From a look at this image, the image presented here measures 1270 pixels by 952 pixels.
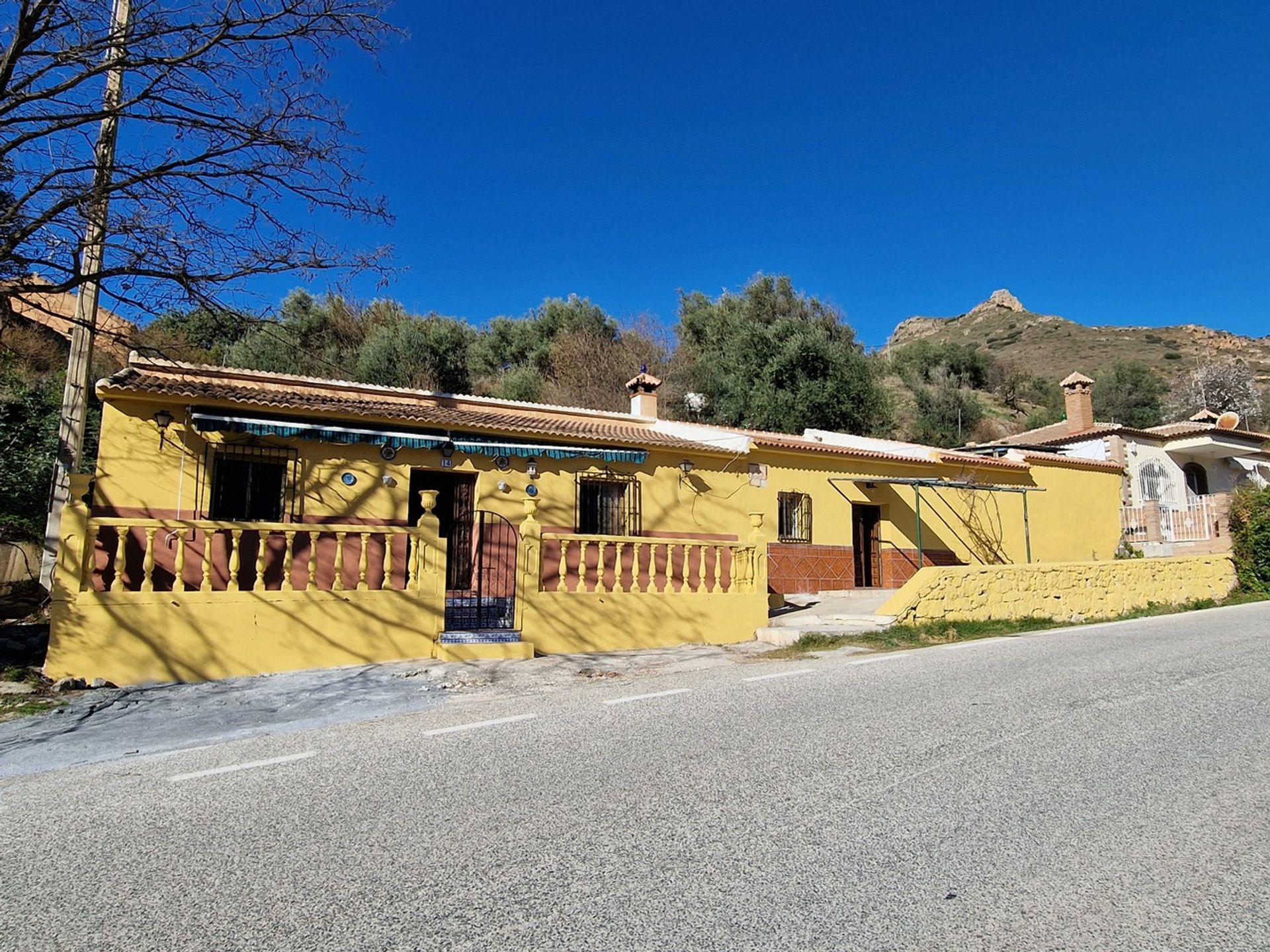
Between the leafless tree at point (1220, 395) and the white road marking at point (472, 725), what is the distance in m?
42.8

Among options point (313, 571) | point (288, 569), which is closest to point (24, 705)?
point (288, 569)

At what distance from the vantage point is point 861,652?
930 centimetres

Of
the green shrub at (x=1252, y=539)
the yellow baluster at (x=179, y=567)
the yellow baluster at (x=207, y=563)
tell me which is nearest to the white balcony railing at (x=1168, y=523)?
the green shrub at (x=1252, y=539)

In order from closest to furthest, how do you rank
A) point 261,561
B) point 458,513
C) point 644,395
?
point 261,561
point 458,513
point 644,395

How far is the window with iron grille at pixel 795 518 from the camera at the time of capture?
16016 mm

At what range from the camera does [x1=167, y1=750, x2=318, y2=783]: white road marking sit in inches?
175

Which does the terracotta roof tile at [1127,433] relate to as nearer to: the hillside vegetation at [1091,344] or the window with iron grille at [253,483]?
the window with iron grille at [253,483]

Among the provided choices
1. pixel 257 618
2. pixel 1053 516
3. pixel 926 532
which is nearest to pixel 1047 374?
pixel 1053 516

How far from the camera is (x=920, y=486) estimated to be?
17.3 m

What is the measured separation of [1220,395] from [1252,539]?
2576cm

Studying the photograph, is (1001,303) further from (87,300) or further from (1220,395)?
(87,300)

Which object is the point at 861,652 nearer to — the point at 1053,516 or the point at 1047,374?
the point at 1053,516

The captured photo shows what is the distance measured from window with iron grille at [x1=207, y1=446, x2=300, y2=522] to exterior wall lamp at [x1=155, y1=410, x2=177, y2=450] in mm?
556

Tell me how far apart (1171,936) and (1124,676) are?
5203mm
